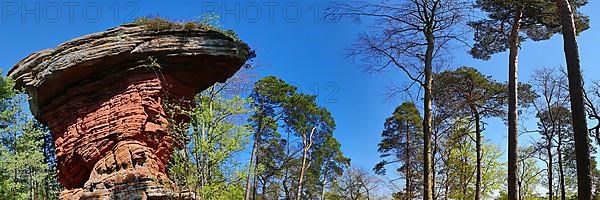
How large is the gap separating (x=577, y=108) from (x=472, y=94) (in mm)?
11935

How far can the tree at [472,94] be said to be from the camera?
1909cm

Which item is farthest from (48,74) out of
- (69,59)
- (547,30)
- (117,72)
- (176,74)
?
(547,30)

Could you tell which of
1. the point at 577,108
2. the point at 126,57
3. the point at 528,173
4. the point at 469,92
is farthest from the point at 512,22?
the point at 528,173

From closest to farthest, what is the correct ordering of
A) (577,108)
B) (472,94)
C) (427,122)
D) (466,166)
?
(577,108), (427,122), (472,94), (466,166)

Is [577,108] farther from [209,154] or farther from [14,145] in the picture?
[14,145]

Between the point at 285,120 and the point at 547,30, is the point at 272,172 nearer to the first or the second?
the point at 285,120

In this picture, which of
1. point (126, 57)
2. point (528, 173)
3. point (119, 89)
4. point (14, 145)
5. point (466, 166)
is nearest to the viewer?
point (126, 57)

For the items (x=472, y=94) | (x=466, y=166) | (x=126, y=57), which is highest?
(x=472, y=94)

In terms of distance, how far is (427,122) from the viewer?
10.5 metres

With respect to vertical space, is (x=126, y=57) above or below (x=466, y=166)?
above

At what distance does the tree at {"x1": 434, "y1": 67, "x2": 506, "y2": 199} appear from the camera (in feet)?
62.6

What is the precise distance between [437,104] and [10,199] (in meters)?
14.8

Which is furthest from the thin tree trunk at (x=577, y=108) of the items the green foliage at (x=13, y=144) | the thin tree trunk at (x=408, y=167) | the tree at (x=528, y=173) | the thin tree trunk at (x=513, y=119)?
the tree at (x=528, y=173)

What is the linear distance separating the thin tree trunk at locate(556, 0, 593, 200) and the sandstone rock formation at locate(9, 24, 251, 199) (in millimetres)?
8063
